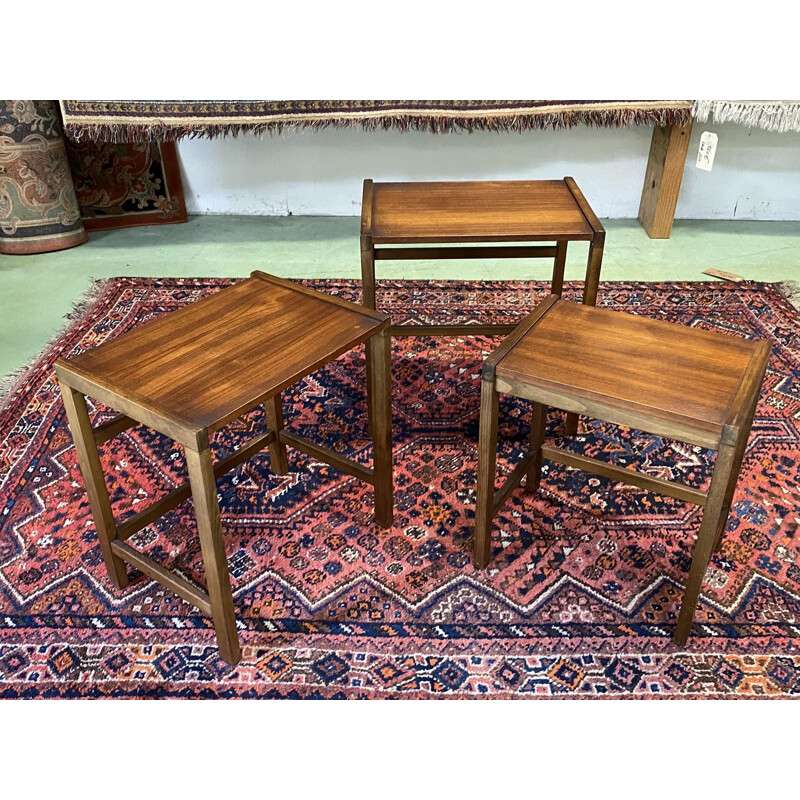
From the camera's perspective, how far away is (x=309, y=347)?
168 centimetres

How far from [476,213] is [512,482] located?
0.80 metres

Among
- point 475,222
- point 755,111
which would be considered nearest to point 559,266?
point 475,222

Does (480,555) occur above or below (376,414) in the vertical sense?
below

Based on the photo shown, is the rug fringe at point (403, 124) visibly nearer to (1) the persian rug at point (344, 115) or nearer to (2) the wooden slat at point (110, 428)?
(1) the persian rug at point (344, 115)

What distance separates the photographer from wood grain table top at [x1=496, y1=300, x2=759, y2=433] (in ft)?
5.01

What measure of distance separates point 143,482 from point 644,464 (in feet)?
4.92

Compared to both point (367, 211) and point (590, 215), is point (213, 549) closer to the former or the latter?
point (367, 211)

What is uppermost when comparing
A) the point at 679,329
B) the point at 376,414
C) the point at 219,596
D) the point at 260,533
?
the point at 679,329

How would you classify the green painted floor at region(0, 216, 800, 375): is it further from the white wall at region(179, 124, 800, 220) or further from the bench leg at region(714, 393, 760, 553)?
the bench leg at region(714, 393, 760, 553)

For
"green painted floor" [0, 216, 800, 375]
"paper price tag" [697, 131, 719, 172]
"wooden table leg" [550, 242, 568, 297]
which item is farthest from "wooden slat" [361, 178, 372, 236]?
"paper price tag" [697, 131, 719, 172]

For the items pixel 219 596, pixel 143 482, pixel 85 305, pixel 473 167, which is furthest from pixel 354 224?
pixel 219 596

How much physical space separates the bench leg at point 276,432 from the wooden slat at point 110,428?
18.1 inches

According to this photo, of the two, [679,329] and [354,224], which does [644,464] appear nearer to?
[679,329]

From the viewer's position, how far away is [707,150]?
3871 millimetres
